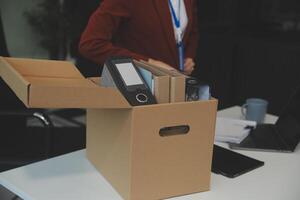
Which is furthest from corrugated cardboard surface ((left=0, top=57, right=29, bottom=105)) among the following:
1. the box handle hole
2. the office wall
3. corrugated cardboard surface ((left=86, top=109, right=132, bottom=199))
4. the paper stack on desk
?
the office wall

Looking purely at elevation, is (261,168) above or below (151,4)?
below

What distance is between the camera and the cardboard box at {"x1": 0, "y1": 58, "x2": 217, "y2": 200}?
3.67 ft

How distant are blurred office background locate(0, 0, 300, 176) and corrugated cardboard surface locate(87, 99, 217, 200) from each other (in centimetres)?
235

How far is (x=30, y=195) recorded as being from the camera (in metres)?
1.25

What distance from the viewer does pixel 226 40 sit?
3826 mm

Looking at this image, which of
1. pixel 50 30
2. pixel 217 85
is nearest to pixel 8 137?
pixel 50 30

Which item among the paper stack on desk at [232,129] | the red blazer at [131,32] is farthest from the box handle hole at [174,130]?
the red blazer at [131,32]

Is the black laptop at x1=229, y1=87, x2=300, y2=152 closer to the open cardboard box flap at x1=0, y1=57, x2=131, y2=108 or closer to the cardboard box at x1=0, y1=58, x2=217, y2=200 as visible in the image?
the cardboard box at x1=0, y1=58, x2=217, y2=200

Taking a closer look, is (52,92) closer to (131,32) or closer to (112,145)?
(112,145)

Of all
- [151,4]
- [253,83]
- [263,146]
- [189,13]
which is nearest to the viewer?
[263,146]

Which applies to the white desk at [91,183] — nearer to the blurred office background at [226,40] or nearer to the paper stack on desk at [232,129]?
the paper stack on desk at [232,129]

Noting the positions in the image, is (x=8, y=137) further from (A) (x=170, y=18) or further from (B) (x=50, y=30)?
(B) (x=50, y=30)

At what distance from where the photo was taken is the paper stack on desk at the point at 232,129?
1709mm

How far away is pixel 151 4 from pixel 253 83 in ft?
6.69
